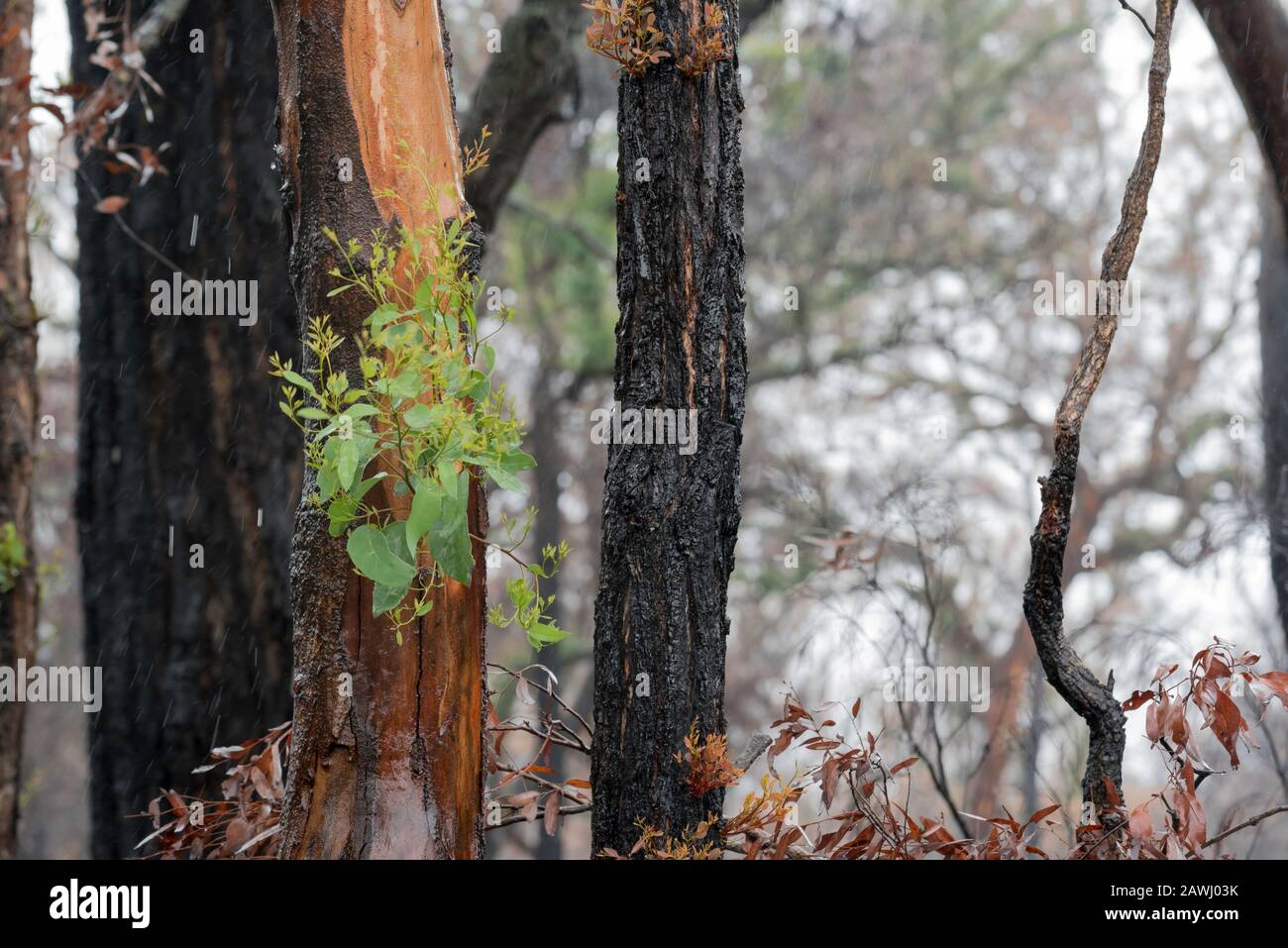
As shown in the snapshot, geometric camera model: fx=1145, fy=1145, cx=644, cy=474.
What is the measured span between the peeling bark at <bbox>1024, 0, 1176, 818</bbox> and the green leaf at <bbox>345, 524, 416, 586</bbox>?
138cm

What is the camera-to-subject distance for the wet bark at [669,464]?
246cm

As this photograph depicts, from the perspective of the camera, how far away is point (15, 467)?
509 cm

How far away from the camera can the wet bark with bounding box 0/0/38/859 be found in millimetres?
4891

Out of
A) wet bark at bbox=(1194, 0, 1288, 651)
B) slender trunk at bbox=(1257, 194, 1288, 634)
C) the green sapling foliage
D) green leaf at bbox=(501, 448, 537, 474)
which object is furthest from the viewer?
slender trunk at bbox=(1257, 194, 1288, 634)

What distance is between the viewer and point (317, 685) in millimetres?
2178

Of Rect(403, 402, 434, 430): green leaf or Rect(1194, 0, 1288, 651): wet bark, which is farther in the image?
Rect(1194, 0, 1288, 651): wet bark

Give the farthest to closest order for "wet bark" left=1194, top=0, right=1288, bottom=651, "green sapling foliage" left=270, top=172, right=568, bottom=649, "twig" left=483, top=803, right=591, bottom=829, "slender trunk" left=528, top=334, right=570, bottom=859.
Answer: "slender trunk" left=528, top=334, right=570, bottom=859
"wet bark" left=1194, top=0, right=1288, bottom=651
"twig" left=483, top=803, right=591, bottom=829
"green sapling foliage" left=270, top=172, right=568, bottom=649

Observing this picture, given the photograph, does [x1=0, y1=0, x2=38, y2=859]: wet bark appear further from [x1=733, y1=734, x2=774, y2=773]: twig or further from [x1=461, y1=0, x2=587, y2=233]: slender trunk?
[x1=733, y1=734, x2=774, y2=773]: twig

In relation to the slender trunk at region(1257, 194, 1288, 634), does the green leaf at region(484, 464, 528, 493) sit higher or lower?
lower

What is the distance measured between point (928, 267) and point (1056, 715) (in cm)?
708

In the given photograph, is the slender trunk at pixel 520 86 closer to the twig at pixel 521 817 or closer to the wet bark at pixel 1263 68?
the wet bark at pixel 1263 68

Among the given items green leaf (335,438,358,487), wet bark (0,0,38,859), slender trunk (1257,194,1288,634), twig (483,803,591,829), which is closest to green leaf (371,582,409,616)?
green leaf (335,438,358,487)

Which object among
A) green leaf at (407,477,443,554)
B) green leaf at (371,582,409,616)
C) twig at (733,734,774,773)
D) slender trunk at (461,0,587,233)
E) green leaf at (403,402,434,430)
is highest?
slender trunk at (461,0,587,233)

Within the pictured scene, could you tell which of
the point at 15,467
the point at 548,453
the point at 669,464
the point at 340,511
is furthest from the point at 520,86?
the point at 548,453
